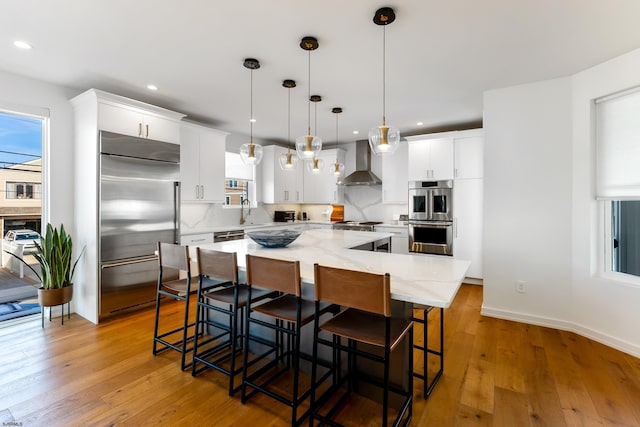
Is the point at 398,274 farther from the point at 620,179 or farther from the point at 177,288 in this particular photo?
the point at 620,179

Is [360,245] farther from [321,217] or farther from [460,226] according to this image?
[321,217]

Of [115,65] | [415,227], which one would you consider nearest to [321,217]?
[415,227]

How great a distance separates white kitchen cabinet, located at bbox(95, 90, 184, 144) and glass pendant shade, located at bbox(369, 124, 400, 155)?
2.74 metres

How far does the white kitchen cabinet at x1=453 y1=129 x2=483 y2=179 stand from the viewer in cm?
455

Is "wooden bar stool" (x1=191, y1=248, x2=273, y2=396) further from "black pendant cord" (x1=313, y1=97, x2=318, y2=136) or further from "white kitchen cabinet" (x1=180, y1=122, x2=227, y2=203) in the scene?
"black pendant cord" (x1=313, y1=97, x2=318, y2=136)

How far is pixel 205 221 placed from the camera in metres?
5.02

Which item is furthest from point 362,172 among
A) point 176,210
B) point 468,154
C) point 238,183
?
point 176,210

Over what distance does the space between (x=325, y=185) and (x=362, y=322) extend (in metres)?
4.82

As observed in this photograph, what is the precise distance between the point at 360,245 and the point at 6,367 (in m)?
3.07

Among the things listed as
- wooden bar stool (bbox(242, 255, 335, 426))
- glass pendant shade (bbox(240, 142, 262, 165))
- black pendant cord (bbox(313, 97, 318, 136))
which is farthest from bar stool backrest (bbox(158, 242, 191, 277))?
black pendant cord (bbox(313, 97, 318, 136))

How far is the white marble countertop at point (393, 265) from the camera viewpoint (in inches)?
60.1

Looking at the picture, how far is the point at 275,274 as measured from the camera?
1874mm

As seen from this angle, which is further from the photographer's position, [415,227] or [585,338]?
[415,227]

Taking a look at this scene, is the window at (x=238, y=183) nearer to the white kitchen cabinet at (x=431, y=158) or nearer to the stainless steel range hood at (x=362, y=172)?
the stainless steel range hood at (x=362, y=172)
